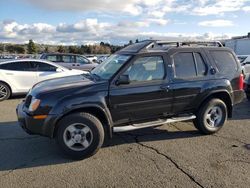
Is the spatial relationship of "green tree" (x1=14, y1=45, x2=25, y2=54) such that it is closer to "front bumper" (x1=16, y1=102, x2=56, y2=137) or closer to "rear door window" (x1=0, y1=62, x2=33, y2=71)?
"rear door window" (x1=0, y1=62, x2=33, y2=71)

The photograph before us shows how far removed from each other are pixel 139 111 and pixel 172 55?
129 centimetres

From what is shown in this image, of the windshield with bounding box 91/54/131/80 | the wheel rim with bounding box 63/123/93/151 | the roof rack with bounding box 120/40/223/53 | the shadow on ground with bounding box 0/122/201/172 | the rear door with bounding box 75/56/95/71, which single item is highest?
the roof rack with bounding box 120/40/223/53

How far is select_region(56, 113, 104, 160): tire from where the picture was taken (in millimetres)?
4938

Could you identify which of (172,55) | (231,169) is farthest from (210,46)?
(231,169)

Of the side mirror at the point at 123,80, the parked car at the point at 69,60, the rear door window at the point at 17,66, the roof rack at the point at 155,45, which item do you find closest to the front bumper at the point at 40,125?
the side mirror at the point at 123,80

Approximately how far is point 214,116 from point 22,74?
7134 mm

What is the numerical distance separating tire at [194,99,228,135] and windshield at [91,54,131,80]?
1.93 metres

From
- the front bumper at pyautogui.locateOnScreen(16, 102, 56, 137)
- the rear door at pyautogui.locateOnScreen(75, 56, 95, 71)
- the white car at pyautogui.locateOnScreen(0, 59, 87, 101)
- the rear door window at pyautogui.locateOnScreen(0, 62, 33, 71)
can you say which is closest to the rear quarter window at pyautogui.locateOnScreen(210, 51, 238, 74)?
the front bumper at pyautogui.locateOnScreen(16, 102, 56, 137)

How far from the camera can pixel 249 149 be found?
5410 mm

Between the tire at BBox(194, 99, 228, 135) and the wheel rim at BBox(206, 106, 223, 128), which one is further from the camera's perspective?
the wheel rim at BBox(206, 106, 223, 128)

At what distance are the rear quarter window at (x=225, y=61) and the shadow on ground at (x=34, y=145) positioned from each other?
4.84 feet

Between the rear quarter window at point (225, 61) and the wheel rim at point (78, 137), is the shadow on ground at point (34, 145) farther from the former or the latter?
the rear quarter window at point (225, 61)

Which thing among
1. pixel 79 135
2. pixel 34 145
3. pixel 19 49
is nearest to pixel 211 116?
pixel 79 135

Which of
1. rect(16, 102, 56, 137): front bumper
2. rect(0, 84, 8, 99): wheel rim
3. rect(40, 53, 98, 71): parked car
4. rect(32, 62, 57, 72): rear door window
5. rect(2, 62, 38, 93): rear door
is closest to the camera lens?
rect(16, 102, 56, 137): front bumper
